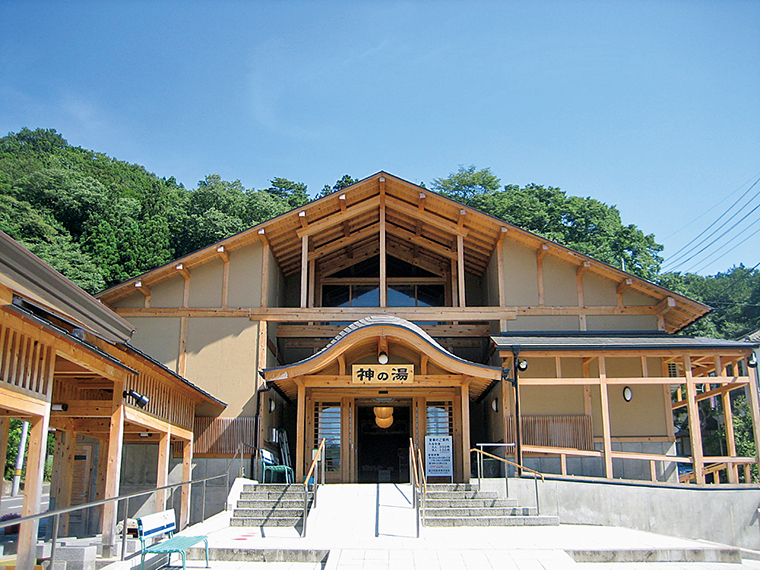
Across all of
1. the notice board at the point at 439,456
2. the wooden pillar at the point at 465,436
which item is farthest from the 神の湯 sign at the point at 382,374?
the notice board at the point at 439,456

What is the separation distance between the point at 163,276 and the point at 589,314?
10.9 metres

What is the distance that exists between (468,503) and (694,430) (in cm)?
519

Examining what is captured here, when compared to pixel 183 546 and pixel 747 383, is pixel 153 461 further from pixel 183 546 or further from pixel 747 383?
pixel 747 383

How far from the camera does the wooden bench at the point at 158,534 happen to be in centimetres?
783

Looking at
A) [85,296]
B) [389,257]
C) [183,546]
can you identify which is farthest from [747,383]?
[85,296]

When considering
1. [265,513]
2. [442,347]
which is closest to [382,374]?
[442,347]

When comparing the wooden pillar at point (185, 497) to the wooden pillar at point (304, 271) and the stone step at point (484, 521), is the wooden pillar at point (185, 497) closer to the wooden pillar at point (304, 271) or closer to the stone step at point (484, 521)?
the wooden pillar at point (304, 271)

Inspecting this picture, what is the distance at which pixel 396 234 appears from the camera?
18.8 meters

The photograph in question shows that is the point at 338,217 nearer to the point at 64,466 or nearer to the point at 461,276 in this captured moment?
the point at 461,276

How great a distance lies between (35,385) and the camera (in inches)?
297

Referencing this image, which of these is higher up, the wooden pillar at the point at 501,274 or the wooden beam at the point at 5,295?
the wooden pillar at the point at 501,274

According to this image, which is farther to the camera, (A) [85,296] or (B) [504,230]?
(B) [504,230]

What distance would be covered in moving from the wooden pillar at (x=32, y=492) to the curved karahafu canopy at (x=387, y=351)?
6797 millimetres

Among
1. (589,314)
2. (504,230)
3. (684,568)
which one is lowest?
(684,568)
